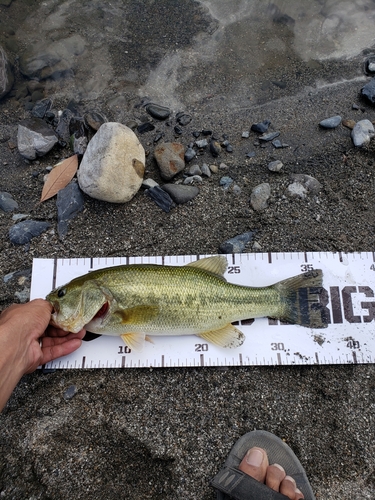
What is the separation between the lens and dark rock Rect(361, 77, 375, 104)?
16.3 feet

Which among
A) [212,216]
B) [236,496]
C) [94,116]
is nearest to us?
[236,496]

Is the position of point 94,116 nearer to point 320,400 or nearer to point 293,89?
point 293,89

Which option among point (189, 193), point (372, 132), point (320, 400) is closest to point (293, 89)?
point (372, 132)

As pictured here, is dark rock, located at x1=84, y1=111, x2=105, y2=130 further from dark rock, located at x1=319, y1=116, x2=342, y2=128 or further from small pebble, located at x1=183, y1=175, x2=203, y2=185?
dark rock, located at x1=319, y1=116, x2=342, y2=128

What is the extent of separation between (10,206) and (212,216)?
259cm

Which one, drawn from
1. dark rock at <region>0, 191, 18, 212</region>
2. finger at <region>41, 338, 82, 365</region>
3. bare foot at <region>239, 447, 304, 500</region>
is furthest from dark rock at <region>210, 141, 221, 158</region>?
bare foot at <region>239, 447, 304, 500</region>

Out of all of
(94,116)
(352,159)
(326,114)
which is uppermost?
(94,116)

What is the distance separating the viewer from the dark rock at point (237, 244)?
4.37m

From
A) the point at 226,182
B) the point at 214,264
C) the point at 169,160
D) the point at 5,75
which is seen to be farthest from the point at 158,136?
the point at 5,75

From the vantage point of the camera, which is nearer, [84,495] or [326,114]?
[84,495]

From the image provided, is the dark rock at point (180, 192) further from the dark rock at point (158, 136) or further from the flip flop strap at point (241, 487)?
the flip flop strap at point (241, 487)

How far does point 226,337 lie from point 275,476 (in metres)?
1.45

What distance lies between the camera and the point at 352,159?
4.72 metres

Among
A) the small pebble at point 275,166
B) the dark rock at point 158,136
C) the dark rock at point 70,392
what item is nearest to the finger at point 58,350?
the dark rock at point 70,392
